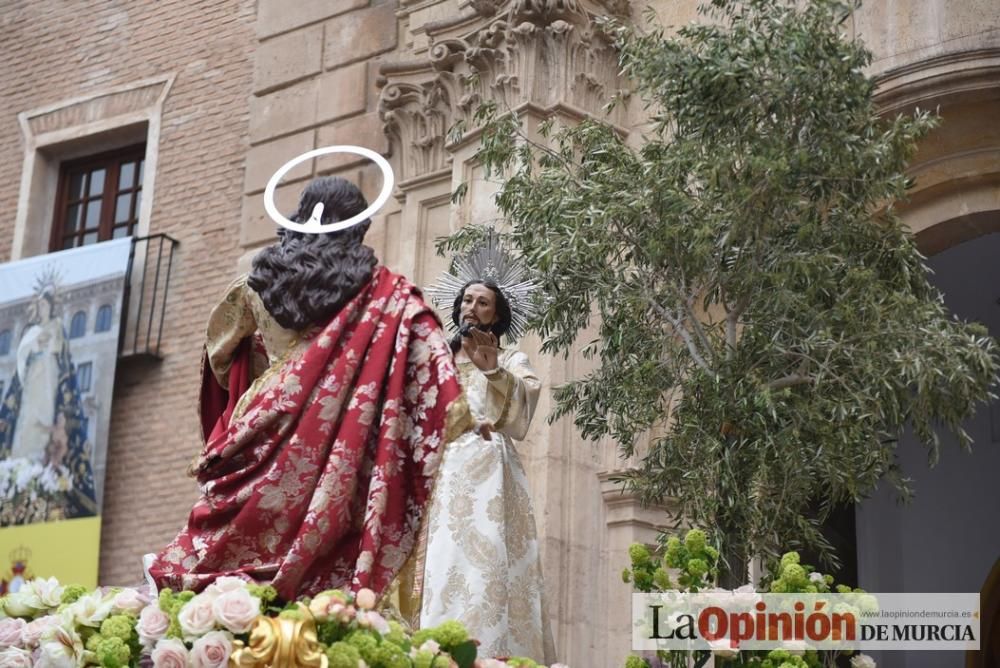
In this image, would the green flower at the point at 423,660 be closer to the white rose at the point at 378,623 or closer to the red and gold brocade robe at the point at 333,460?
the white rose at the point at 378,623

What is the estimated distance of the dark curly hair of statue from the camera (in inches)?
184

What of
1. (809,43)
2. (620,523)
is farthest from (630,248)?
(620,523)

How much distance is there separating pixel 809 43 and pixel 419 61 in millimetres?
3999

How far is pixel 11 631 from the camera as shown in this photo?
3.62 meters

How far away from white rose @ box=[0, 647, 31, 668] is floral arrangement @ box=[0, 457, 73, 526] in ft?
23.6

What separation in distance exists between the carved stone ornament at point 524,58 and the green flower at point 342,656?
18.2ft

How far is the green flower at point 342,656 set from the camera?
3.14 meters

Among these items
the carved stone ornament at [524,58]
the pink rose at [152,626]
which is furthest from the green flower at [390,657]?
the carved stone ornament at [524,58]

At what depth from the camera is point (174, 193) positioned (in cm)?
1122

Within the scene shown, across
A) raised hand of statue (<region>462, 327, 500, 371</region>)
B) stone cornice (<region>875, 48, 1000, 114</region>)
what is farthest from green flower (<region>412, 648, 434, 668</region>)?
stone cornice (<region>875, 48, 1000, 114</region>)

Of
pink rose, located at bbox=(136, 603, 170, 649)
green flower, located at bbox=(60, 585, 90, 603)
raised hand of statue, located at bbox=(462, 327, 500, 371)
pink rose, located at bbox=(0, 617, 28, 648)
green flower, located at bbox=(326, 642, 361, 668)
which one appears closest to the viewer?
green flower, located at bbox=(326, 642, 361, 668)

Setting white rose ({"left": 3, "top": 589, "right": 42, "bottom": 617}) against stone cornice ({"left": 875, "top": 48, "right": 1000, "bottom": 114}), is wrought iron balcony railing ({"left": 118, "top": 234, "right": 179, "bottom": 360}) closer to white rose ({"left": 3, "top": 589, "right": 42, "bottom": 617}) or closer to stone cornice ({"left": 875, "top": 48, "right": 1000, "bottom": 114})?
stone cornice ({"left": 875, "top": 48, "right": 1000, "bottom": 114})

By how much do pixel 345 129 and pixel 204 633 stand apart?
7.28m

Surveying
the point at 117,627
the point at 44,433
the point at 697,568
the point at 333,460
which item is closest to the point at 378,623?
the point at 117,627
